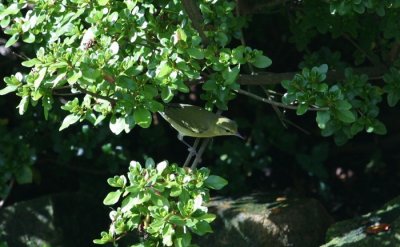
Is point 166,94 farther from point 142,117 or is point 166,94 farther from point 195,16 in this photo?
point 195,16

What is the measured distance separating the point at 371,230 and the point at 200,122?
1.06 metres

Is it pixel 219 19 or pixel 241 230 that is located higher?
pixel 219 19

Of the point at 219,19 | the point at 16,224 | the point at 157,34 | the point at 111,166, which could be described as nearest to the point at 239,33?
the point at 219,19

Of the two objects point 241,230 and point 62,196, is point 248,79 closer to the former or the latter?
point 241,230

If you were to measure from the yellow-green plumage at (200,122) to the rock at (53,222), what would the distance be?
1342mm

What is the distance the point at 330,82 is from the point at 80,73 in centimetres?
168

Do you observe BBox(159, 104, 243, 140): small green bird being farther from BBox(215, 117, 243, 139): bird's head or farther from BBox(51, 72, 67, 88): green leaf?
BBox(51, 72, 67, 88): green leaf

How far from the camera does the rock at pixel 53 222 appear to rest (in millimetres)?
4504

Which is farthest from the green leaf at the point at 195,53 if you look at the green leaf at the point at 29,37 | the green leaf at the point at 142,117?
the green leaf at the point at 29,37

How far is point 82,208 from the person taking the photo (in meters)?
4.67

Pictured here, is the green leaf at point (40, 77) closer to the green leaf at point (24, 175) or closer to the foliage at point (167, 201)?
the foliage at point (167, 201)

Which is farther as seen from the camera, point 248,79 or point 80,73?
point 248,79

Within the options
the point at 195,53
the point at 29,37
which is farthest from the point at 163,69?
the point at 29,37

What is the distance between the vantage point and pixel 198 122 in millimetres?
3492
